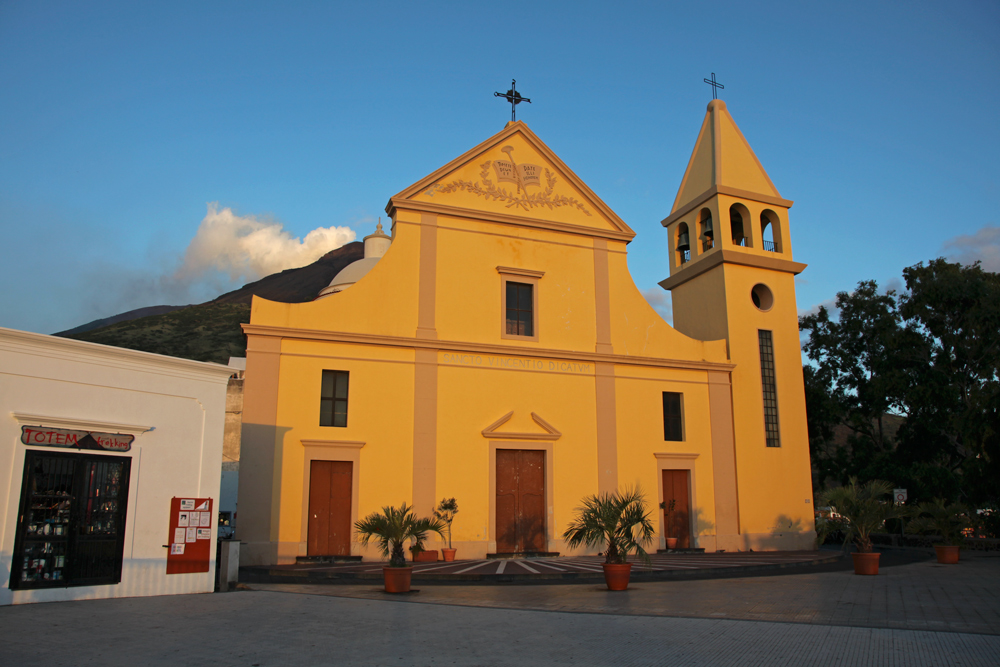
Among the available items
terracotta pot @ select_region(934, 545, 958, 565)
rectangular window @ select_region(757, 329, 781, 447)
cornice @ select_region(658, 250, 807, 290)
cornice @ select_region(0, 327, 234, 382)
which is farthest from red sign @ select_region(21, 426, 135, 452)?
terracotta pot @ select_region(934, 545, 958, 565)

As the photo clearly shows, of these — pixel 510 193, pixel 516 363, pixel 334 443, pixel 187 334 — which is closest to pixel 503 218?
pixel 510 193

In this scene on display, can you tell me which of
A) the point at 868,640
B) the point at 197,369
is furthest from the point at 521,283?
the point at 868,640

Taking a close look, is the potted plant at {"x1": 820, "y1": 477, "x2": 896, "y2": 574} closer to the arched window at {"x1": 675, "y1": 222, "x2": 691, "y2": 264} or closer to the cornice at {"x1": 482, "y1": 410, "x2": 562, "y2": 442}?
the cornice at {"x1": 482, "y1": 410, "x2": 562, "y2": 442}

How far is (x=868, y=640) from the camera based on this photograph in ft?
24.6

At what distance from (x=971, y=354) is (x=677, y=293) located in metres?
12.7

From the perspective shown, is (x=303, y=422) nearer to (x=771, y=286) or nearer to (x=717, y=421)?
(x=717, y=421)

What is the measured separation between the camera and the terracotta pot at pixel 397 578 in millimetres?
11789

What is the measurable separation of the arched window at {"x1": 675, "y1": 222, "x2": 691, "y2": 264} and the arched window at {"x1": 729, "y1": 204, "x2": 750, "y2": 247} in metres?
1.54

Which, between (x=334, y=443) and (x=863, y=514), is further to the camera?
(x=334, y=443)

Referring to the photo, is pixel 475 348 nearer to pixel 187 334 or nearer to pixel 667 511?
pixel 667 511

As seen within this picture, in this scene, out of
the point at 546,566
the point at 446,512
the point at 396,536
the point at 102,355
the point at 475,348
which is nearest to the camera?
the point at 102,355

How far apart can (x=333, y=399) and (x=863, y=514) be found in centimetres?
1241

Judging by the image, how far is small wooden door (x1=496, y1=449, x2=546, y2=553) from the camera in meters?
18.5

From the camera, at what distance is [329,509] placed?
1684 centimetres
